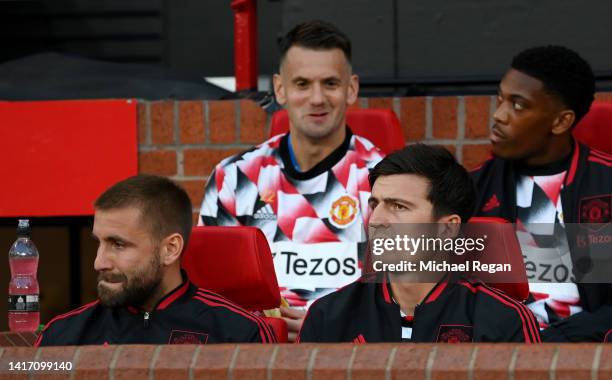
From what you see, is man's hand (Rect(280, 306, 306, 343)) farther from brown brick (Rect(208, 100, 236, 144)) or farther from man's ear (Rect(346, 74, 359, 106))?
brown brick (Rect(208, 100, 236, 144))

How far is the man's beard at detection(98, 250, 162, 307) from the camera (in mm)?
3600

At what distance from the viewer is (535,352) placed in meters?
2.40

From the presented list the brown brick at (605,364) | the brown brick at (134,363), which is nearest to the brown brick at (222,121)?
the brown brick at (134,363)

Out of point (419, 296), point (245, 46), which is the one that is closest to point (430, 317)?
point (419, 296)

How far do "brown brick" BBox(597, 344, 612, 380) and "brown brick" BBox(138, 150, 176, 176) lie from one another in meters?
3.38

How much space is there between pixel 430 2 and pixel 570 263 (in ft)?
6.19

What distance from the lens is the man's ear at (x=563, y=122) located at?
14.2 ft

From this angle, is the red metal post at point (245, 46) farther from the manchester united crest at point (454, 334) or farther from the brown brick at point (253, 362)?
the brown brick at point (253, 362)

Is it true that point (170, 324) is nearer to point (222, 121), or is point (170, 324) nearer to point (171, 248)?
point (171, 248)

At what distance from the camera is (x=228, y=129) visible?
549 centimetres

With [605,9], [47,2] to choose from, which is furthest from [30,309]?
[47,2]

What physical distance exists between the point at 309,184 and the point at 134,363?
6.74 feet

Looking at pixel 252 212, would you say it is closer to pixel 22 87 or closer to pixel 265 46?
pixel 22 87

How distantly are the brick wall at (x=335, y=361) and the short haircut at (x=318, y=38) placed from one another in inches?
90.6
